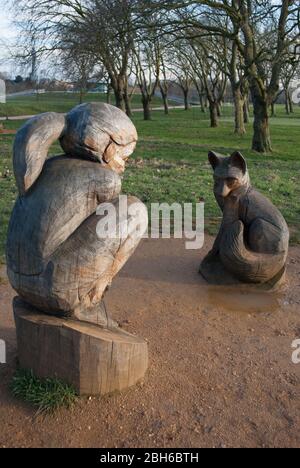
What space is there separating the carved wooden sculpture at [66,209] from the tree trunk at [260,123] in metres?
14.9

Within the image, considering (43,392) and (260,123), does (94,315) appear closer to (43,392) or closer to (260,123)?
(43,392)

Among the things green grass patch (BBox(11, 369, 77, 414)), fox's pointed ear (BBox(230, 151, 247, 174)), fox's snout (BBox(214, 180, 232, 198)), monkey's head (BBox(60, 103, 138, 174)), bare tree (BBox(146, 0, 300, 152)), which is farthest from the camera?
bare tree (BBox(146, 0, 300, 152))

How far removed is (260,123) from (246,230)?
511 inches

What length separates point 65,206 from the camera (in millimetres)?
2783

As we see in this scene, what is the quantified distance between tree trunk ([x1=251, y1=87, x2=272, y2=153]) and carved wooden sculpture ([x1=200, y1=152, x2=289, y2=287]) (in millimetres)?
12694

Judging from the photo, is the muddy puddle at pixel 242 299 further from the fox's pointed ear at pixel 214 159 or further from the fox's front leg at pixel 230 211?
the fox's pointed ear at pixel 214 159

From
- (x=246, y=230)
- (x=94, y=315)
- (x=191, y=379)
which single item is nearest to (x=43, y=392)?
(x=94, y=315)

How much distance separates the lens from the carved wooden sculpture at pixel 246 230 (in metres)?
4.83

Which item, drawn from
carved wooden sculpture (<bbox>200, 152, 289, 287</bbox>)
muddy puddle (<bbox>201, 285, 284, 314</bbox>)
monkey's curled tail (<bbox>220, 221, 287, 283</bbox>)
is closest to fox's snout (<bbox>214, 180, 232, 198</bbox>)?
carved wooden sculpture (<bbox>200, 152, 289, 287</bbox>)

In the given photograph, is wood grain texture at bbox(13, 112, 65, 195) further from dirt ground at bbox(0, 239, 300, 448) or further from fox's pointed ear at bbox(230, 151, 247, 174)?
fox's pointed ear at bbox(230, 151, 247, 174)

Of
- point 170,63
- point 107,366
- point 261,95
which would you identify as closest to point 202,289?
point 107,366

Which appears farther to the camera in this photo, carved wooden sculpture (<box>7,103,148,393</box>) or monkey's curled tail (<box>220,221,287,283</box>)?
monkey's curled tail (<box>220,221,287,283</box>)

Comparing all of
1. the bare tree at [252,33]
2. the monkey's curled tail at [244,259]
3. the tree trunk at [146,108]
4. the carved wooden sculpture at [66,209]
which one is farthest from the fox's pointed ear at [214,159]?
the tree trunk at [146,108]

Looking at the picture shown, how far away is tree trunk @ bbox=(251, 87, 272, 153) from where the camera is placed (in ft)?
55.1
